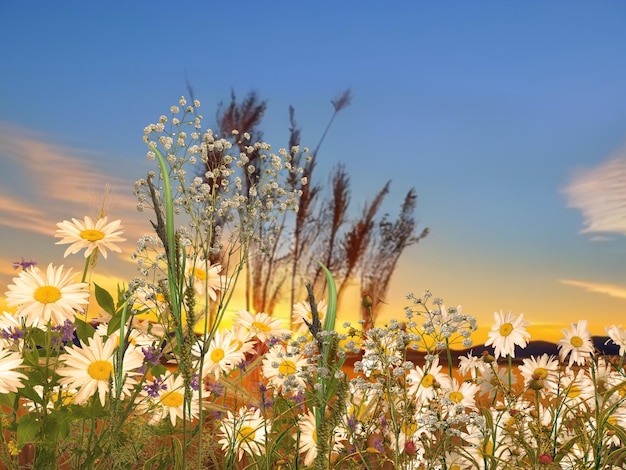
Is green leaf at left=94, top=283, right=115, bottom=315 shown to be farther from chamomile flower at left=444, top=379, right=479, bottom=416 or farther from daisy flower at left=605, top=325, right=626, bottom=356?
daisy flower at left=605, top=325, right=626, bottom=356

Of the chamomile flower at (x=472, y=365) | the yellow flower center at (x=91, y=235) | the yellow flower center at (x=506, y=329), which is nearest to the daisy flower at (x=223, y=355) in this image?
the yellow flower center at (x=91, y=235)

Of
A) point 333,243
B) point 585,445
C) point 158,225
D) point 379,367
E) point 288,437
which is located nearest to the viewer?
point 158,225

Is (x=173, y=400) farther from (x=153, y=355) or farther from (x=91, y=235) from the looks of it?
(x=91, y=235)

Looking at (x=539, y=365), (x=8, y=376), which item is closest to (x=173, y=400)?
(x=8, y=376)

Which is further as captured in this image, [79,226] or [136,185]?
[79,226]

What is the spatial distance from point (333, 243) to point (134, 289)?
4.00 m

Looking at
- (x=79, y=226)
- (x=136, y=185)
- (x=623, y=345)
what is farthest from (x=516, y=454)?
(x=79, y=226)

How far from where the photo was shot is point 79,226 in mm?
2051

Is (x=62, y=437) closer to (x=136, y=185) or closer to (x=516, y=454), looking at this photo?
(x=136, y=185)

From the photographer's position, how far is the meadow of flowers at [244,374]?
1.46m

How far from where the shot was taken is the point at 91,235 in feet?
6.64

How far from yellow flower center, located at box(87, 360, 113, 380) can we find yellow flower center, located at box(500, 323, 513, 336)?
47.5 inches

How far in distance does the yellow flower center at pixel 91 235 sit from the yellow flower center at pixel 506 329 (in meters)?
1.27

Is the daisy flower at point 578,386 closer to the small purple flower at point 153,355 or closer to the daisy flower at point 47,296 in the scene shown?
the small purple flower at point 153,355
